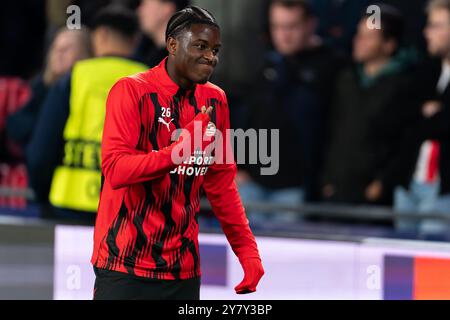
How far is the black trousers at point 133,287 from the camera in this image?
428 centimetres

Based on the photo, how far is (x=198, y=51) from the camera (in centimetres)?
414

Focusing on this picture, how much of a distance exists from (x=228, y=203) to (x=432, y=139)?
9.50 feet

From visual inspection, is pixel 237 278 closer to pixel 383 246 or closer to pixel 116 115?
pixel 383 246

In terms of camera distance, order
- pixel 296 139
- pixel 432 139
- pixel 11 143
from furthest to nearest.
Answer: pixel 11 143, pixel 296 139, pixel 432 139

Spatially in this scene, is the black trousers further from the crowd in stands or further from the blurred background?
the crowd in stands

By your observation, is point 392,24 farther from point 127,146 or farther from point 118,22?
point 127,146

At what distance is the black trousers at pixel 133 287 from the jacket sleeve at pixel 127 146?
403 millimetres

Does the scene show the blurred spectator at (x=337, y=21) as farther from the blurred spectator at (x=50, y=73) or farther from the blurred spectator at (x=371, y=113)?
the blurred spectator at (x=50, y=73)

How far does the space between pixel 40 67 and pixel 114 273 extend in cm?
453

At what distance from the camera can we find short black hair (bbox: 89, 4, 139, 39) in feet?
22.4

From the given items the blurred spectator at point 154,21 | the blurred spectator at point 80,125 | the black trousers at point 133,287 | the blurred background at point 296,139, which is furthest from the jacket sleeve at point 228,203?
the blurred spectator at point 154,21

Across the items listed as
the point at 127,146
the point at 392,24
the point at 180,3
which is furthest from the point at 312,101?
the point at 127,146
